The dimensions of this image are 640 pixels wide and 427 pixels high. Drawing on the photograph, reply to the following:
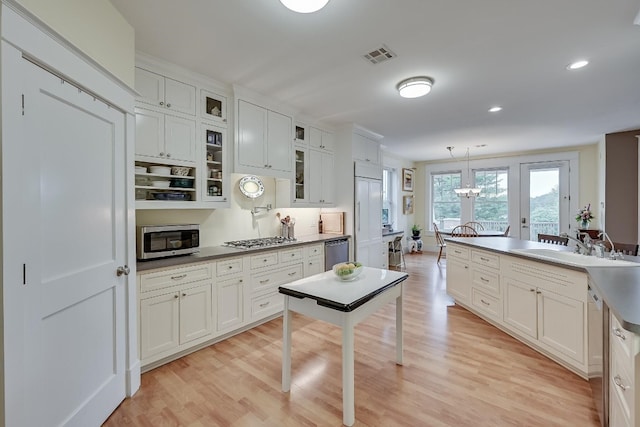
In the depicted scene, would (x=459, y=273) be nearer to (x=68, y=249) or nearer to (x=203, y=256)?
(x=203, y=256)

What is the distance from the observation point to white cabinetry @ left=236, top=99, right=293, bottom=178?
10.3 feet

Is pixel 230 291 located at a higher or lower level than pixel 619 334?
lower

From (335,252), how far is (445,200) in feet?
16.7

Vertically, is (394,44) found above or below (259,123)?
above

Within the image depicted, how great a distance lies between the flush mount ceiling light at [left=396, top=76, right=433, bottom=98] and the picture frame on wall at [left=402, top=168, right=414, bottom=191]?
4.90 metres

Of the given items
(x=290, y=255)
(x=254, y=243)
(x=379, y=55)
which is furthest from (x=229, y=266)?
(x=379, y=55)

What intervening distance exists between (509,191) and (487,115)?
3705mm

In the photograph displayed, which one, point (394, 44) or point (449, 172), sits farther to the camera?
point (449, 172)

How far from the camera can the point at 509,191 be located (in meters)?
6.84

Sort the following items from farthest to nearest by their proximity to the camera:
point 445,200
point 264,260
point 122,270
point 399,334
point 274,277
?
point 445,200 → point 274,277 → point 264,260 → point 399,334 → point 122,270

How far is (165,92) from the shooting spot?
2549 mm

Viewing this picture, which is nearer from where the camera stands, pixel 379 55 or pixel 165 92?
pixel 379 55

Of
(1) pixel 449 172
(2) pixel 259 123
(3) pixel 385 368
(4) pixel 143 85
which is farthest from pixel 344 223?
(1) pixel 449 172

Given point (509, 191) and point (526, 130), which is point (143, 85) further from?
point (509, 191)
